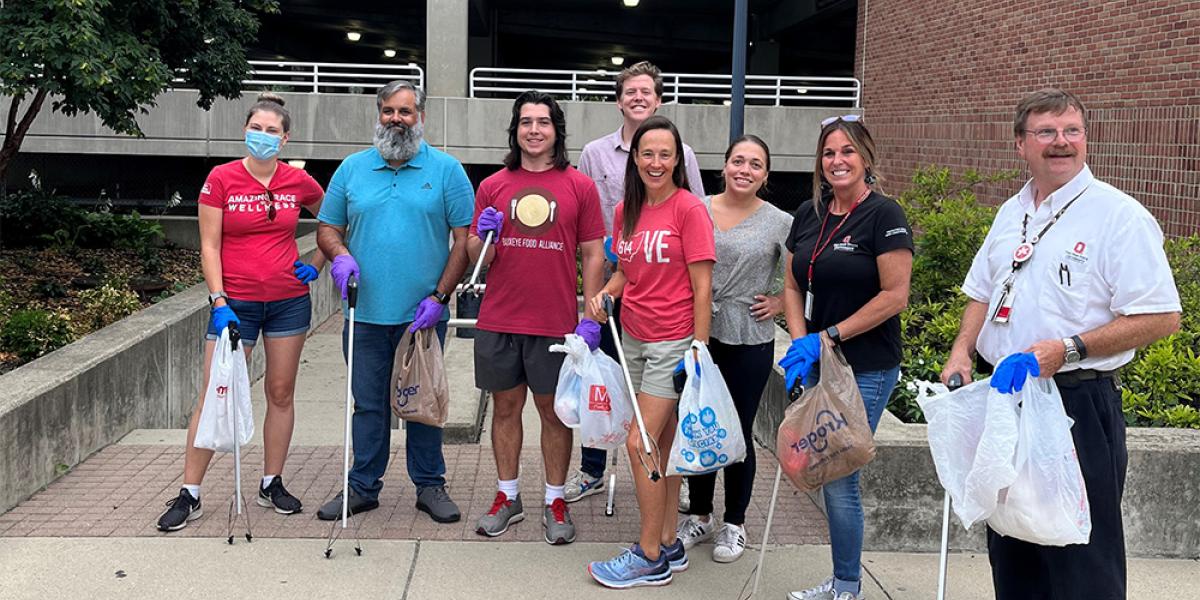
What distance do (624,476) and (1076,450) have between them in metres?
2.99

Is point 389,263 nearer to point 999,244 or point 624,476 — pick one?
point 624,476

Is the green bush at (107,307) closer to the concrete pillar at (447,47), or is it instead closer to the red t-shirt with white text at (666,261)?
the red t-shirt with white text at (666,261)

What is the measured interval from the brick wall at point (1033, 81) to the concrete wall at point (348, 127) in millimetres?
1871

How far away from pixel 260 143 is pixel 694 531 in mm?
2655

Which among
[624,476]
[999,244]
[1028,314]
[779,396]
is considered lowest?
[624,476]

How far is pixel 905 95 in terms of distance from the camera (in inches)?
648

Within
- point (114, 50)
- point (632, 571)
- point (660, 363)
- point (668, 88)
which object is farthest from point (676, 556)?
point (668, 88)

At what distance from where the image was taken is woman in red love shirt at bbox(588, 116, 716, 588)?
4.28 m

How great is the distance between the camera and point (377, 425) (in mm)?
5086

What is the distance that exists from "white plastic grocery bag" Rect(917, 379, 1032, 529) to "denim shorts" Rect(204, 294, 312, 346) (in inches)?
118

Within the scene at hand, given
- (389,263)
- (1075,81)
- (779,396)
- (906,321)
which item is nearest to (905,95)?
(1075,81)

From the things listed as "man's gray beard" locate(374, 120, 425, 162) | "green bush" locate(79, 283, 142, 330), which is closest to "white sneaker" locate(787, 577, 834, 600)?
"man's gray beard" locate(374, 120, 425, 162)

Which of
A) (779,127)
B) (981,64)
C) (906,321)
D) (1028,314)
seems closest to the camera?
(1028,314)

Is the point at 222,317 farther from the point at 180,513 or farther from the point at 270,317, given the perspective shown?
the point at 180,513
